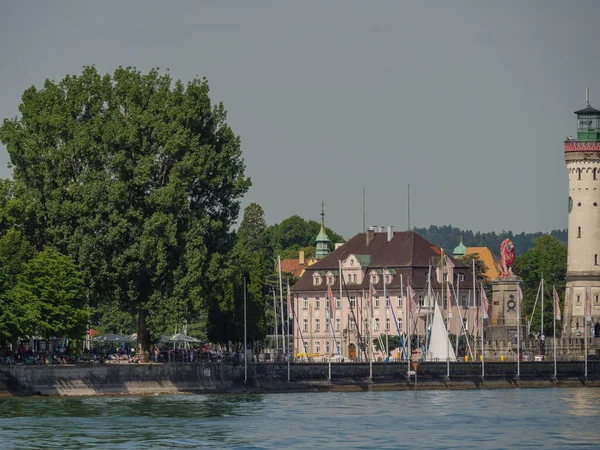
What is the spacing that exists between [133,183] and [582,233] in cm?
5184

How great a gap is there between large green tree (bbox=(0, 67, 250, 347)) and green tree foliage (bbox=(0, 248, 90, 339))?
2624mm

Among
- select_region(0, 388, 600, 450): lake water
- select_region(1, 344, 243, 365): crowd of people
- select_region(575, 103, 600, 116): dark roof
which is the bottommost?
select_region(0, 388, 600, 450): lake water

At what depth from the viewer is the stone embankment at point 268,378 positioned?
105625 mm

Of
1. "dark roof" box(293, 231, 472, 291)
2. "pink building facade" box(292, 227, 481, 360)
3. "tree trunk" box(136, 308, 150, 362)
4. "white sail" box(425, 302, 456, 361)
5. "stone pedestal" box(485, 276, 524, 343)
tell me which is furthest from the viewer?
"dark roof" box(293, 231, 472, 291)

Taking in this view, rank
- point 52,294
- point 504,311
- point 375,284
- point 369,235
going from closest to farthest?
point 52,294 → point 504,311 → point 375,284 → point 369,235

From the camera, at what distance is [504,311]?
144 meters

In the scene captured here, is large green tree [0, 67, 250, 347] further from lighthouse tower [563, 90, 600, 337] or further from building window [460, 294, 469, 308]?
building window [460, 294, 469, 308]

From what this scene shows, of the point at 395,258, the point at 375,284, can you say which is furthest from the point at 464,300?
the point at 375,284

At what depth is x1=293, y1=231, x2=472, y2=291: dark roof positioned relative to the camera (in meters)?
172

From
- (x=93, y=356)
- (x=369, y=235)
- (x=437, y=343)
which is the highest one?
(x=369, y=235)

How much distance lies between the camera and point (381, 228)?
182 m

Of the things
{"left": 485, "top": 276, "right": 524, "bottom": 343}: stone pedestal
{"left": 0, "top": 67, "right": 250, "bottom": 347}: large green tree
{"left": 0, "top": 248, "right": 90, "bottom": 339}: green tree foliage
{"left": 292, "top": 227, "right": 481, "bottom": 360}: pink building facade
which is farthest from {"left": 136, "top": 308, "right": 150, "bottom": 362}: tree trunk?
{"left": 292, "top": 227, "right": 481, "bottom": 360}: pink building facade

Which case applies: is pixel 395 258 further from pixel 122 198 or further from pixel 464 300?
pixel 122 198

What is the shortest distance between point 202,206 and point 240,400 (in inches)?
606
